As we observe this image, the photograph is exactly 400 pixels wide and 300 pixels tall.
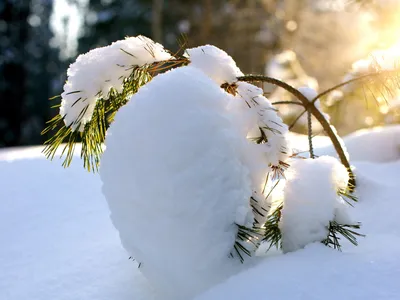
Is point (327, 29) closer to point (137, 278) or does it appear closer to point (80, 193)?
point (80, 193)

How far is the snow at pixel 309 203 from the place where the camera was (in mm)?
1403

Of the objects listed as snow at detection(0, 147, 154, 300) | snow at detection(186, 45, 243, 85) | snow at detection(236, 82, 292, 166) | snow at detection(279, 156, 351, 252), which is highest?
snow at detection(186, 45, 243, 85)

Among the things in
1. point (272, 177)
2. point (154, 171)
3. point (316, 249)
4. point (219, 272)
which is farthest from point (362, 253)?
point (154, 171)

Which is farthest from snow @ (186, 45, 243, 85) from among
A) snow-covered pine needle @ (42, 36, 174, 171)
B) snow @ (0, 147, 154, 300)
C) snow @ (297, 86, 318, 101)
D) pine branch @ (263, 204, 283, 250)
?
snow @ (0, 147, 154, 300)

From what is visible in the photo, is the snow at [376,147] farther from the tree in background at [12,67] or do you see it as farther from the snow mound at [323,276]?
the tree in background at [12,67]

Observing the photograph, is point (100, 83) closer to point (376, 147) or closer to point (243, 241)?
point (243, 241)

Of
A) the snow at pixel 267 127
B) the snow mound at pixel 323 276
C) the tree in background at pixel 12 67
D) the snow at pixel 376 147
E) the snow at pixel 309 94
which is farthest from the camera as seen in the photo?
the tree in background at pixel 12 67

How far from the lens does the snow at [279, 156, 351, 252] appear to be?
1403 millimetres

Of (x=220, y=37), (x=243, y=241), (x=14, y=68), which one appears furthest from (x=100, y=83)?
(x=14, y=68)

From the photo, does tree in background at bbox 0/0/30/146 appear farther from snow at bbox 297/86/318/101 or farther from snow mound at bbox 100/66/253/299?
snow mound at bbox 100/66/253/299

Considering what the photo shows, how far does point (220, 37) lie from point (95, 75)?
10.3 m

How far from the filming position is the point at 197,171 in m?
1.26

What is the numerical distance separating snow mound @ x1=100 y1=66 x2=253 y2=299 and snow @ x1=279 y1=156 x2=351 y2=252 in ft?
0.59

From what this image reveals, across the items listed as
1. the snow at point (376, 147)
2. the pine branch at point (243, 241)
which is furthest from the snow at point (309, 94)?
the snow at point (376, 147)
